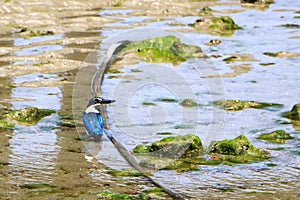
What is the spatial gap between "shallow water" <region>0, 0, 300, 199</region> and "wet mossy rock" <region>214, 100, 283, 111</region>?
17cm

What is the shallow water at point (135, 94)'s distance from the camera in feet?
21.6

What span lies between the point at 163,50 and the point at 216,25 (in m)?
3.42

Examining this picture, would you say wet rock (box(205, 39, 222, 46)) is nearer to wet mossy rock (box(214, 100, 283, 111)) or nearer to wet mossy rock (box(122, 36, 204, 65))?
wet mossy rock (box(122, 36, 204, 65))

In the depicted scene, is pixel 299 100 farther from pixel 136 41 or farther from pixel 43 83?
pixel 136 41

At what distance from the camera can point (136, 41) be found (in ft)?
46.3

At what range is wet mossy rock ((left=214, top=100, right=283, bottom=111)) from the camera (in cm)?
952

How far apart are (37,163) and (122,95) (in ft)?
11.1

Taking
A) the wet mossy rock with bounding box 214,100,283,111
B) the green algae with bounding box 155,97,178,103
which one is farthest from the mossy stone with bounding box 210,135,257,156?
the green algae with bounding box 155,97,178,103

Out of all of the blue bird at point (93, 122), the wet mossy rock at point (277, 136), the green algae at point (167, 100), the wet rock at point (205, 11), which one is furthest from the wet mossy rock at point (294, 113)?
the wet rock at point (205, 11)

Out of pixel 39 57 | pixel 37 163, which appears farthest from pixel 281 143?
pixel 39 57

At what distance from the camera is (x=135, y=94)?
10219mm

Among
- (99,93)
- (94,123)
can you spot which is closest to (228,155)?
(94,123)

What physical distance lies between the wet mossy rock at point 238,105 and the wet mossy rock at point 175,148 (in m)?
2.12

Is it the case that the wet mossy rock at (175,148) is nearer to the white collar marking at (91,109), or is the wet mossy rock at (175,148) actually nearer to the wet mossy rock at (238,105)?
the white collar marking at (91,109)
